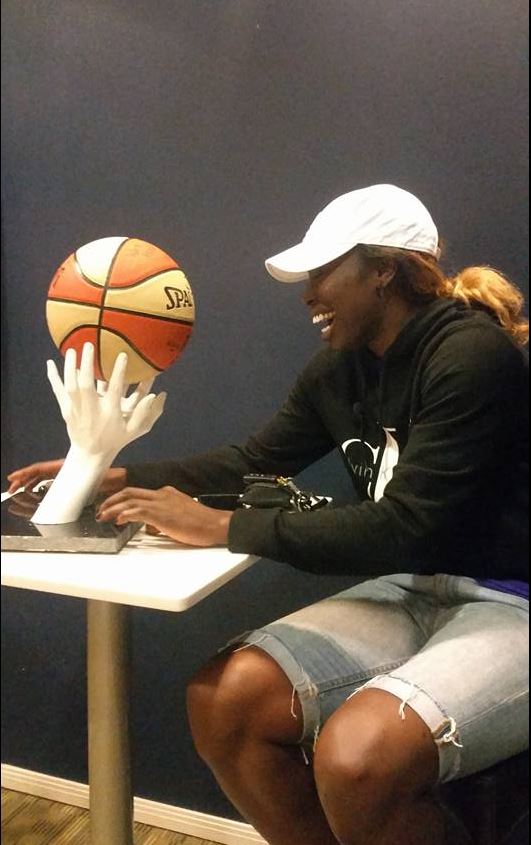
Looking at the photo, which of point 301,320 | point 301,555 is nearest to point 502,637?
point 301,555

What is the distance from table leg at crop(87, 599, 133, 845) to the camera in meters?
1.13

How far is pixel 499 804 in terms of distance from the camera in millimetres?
959

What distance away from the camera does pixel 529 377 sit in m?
0.97

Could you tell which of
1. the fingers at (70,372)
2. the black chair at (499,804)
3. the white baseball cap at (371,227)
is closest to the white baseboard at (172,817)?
the black chair at (499,804)

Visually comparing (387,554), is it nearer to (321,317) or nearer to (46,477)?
(321,317)

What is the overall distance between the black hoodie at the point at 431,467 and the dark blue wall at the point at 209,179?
114 mm

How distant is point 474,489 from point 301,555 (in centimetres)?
23

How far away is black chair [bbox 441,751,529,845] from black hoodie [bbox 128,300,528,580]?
8.6 inches

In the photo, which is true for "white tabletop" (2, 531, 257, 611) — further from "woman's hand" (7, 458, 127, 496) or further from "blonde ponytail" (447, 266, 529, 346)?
"blonde ponytail" (447, 266, 529, 346)

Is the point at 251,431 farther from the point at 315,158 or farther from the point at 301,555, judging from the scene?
the point at 315,158

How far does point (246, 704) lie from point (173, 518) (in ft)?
0.84

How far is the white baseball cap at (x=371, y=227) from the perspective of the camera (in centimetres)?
112

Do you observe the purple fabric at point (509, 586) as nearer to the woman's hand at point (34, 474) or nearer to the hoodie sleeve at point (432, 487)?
the hoodie sleeve at point (432, 487)

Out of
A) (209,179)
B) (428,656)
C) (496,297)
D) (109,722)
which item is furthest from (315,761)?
(209,179)
